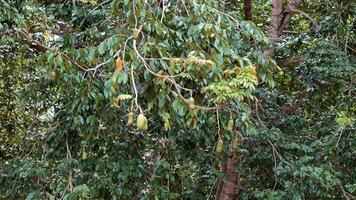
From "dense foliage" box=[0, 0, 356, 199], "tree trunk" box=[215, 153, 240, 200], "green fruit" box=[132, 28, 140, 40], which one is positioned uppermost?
"green fruit" box=[132, 28, 140, 40]

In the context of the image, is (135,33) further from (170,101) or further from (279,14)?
(279,14)

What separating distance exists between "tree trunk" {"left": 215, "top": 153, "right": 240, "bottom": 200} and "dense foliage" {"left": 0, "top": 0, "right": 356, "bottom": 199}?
0.14 ft

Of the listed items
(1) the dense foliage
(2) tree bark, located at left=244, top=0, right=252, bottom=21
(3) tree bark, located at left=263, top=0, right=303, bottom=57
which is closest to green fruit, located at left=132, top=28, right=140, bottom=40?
(1) the dense foliage

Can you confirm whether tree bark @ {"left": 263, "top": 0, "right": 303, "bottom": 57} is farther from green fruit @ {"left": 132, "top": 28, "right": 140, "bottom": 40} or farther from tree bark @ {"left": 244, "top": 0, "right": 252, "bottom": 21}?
green fruit @ {"left": 132, "top": 28, "right": 140, "bottom": 40}

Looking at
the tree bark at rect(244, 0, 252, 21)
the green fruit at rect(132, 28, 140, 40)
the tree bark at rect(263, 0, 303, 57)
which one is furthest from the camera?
the tree bark at rect(263, 0, 303, 57)

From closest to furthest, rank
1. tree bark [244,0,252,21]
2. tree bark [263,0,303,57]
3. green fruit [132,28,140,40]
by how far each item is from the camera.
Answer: green fruit [132,28,140,40]
tree bark [244,0,252,21]
tree bark [263,0,303,57]

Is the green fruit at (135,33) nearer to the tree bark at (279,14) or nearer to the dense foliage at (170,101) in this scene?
the dense foliage at (170,101)

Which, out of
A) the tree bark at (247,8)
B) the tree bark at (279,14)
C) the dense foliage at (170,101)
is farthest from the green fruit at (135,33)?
the tree bark at (279,14)

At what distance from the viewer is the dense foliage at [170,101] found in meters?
1.70

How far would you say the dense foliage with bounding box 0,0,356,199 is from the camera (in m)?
1.70

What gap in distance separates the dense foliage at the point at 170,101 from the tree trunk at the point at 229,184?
4cm

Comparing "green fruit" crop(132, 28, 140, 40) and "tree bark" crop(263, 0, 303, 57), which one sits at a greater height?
"green fruit" crop(132, 28, 140, 40)

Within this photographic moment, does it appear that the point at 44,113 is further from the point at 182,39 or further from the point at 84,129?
the point at 182,39

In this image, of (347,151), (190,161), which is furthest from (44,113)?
(347,151)
